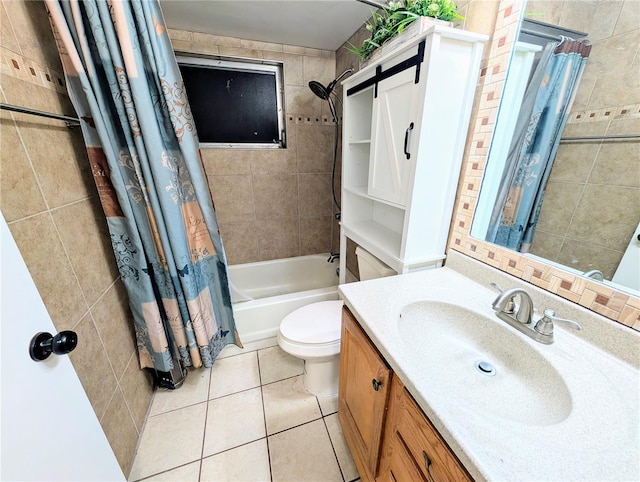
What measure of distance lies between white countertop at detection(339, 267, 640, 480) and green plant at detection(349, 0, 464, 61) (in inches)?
44.1

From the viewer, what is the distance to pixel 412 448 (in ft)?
2.04

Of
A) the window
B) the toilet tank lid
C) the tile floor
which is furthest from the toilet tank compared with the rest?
the window

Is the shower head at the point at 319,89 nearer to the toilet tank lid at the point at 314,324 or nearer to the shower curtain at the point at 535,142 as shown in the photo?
the shower curtain at the point at 535,142

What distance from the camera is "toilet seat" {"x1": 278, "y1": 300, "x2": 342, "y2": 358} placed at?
1268 millimetres

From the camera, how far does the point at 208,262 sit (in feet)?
4.25

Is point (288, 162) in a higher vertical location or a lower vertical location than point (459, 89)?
lower

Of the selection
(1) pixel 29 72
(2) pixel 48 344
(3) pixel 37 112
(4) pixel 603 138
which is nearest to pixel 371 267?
(4) pixel 603 138

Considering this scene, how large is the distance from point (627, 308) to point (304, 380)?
1438 millimetres

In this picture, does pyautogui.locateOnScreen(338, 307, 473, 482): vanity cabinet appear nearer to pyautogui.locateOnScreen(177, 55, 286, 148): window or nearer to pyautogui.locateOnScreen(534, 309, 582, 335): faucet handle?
pyautogui.locateOnScreen(534, 309, 582, 335): faucet handle

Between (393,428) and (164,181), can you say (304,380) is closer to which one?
(393,428)

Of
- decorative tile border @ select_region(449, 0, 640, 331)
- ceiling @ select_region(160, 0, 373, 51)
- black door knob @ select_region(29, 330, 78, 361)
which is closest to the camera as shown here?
black door knob @ select_region(29, 330, 78, 361)

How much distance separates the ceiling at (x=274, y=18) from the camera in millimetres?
1431

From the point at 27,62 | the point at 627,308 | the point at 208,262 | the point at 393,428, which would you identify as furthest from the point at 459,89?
the point at 27,62

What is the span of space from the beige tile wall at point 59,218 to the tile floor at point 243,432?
0.56ft
